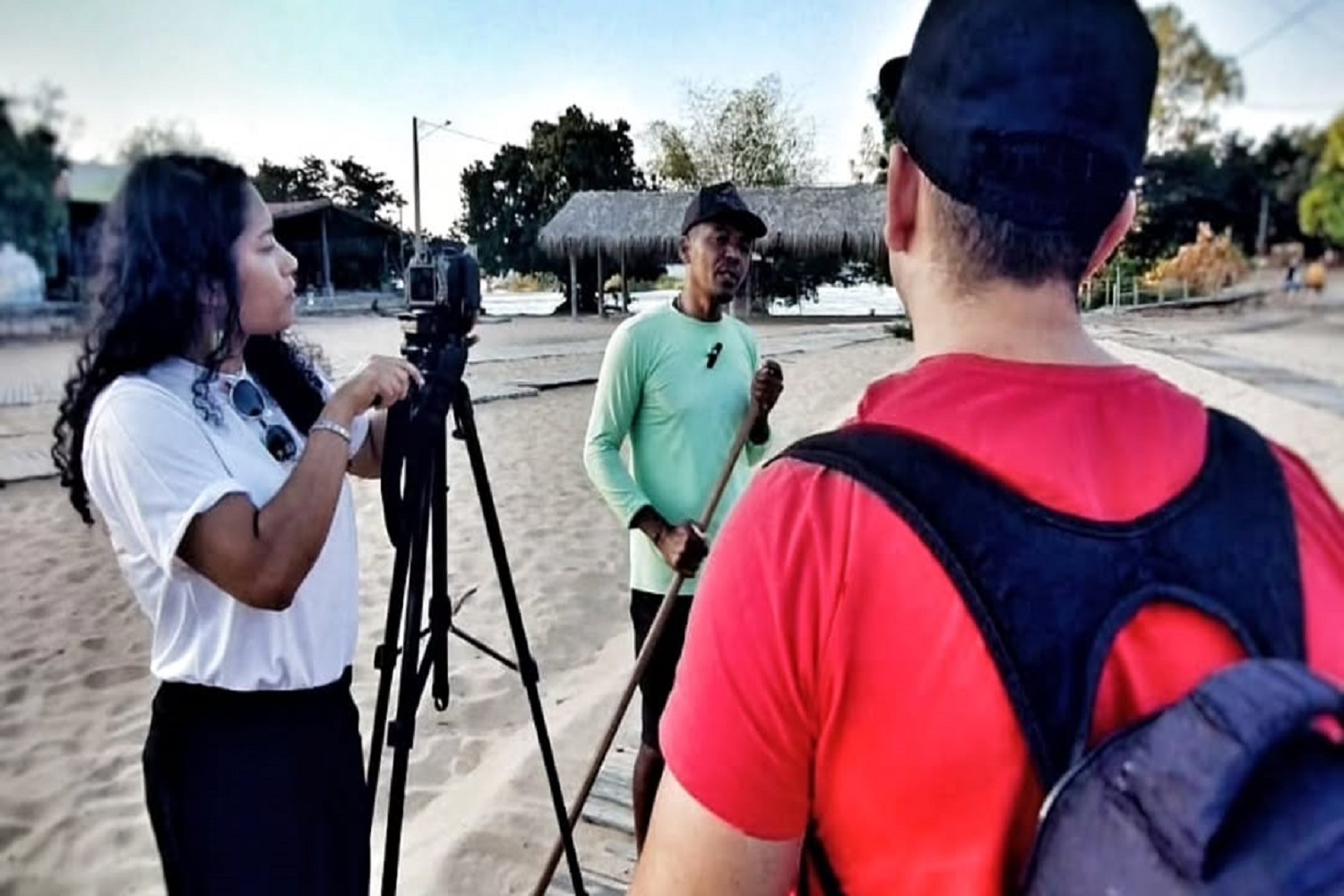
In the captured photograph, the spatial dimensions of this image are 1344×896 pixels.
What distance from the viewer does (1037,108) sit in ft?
1.69

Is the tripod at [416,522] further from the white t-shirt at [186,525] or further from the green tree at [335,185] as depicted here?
the green tree at [335,185]

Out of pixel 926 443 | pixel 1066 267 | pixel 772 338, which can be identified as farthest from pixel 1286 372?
pixel 772 338

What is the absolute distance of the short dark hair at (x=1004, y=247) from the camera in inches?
21.0

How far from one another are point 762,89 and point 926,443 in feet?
4.73

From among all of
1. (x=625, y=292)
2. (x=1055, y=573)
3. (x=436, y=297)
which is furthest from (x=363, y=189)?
(x=1055, y=573)

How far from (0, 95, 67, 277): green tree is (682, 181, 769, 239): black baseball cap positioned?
108 centimetres

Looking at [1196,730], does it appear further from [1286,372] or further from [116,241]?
[1286,372]

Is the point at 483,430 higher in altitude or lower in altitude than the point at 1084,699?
lower

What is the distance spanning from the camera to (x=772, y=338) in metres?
3.67

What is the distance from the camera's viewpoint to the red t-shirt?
1.59ft

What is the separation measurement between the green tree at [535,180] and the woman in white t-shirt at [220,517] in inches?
33.3

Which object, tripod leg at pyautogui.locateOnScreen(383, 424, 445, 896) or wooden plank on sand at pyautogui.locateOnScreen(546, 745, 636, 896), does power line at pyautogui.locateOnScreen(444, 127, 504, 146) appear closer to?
tripod leg at pyautogui.locateOnScreen(383, 424, 445, 896)

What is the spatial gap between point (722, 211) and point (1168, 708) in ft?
5.07

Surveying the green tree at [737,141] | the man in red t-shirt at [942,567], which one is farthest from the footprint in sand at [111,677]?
the man in red t-shirt at [942,567]
